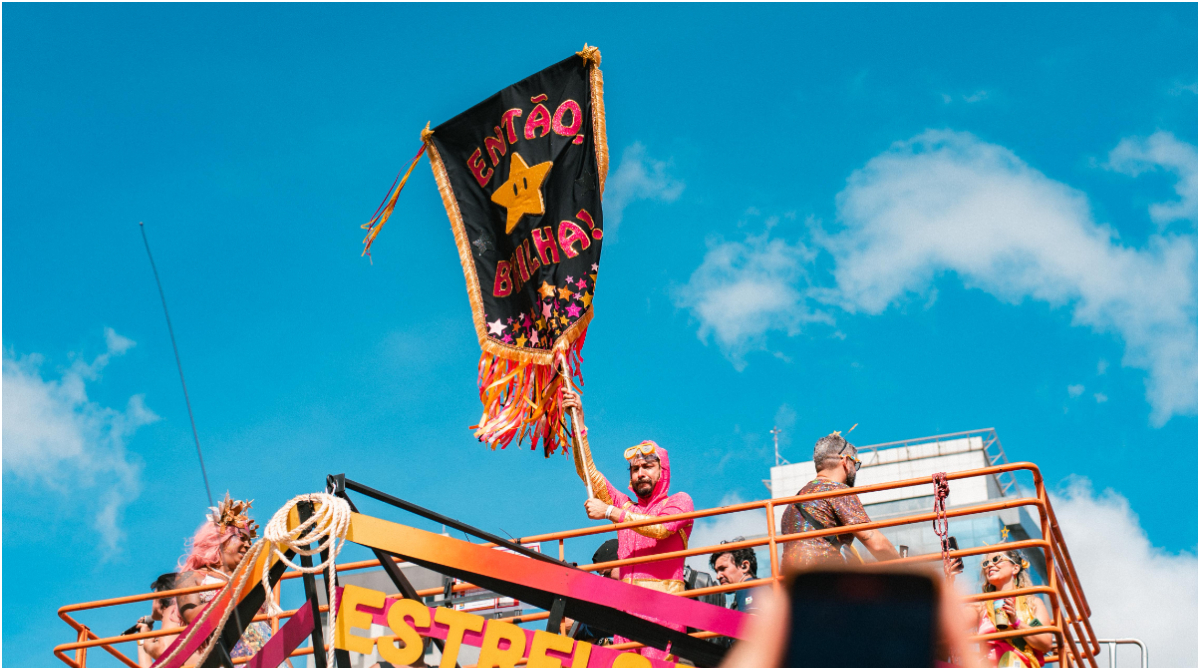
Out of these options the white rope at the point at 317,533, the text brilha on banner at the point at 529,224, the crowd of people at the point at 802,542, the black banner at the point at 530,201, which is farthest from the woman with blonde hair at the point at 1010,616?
the white rope at the point at 317,533

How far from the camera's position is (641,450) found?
829 centimetres

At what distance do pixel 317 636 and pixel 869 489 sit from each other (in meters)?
3.20

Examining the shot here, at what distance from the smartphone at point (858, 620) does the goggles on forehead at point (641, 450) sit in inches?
244

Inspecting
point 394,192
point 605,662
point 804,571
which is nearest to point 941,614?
point 804,571

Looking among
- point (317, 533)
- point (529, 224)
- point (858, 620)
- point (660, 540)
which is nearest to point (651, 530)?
point (660, 540)

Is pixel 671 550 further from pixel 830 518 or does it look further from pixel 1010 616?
pixel 1010 616

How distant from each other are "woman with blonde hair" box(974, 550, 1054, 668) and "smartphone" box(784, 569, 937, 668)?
5480mm

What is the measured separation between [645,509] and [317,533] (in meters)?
2.50

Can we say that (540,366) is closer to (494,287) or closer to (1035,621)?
(494,287)

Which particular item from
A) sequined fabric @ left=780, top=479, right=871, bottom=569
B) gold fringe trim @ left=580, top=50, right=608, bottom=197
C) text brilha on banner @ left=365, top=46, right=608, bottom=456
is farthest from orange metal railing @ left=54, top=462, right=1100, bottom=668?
gold fringe trim @ left=580, top=50, right=608, bottom=197

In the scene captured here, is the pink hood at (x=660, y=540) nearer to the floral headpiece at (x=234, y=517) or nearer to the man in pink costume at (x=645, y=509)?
the man in pink costume at (x=645, y=509)

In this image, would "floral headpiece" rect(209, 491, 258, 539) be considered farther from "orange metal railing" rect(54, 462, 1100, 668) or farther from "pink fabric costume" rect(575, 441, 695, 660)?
"pink fabric costume" rect(575, 441, 695, 660)

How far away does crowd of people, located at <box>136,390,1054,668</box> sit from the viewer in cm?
706

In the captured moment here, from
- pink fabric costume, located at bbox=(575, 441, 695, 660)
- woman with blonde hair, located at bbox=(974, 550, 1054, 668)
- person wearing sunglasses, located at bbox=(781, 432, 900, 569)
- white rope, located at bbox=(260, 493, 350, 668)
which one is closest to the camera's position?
white rope, located at bbox=(260, 493, 350, 668)
